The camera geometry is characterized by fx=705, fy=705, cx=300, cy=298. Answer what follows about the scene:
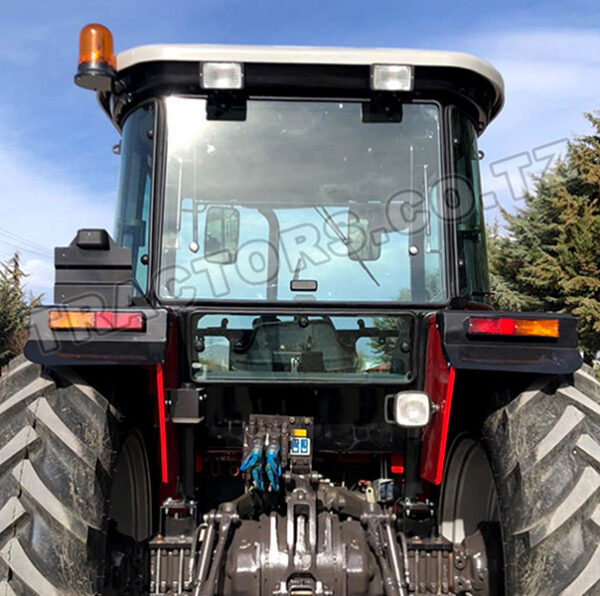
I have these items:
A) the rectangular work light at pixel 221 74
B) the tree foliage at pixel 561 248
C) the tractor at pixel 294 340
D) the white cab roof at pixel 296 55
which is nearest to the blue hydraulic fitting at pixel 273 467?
the tractor at pixel 294 340

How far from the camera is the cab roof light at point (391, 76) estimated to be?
116 inches

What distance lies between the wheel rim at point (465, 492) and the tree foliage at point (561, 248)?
20009 millimetres

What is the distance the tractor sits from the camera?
259 centimetres

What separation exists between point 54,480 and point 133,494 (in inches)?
28.2

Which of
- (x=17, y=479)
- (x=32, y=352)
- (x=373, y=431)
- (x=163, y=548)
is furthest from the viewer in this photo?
(x=373, y=431)

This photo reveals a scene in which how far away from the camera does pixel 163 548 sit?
2826 mm

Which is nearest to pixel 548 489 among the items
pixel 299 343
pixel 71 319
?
pixel 299 343

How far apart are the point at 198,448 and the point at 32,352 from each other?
87 centimetres

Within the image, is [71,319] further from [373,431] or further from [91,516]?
[373,431]

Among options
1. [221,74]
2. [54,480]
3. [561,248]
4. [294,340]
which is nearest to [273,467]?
[294,340]

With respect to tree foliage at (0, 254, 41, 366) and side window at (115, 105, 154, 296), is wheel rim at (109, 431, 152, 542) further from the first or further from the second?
tree foliage at (0, 254, 41, 366)

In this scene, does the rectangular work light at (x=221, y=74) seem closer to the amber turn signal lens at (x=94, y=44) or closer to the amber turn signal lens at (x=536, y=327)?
the amber turn signal lens at (x=94, y=44)

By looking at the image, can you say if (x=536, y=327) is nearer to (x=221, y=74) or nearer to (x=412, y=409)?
(x=412, y=409)

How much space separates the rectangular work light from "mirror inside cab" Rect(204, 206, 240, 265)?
1.67 feet
